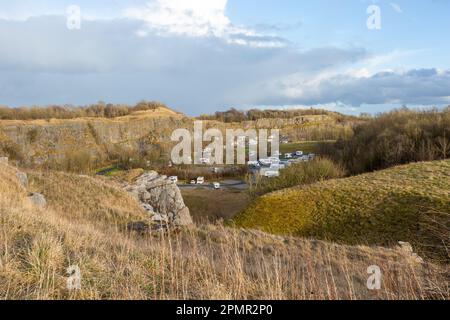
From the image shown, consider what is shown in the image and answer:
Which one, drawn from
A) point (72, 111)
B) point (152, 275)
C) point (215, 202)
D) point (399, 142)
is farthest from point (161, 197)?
point (72, 111)

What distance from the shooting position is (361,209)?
66.2ft

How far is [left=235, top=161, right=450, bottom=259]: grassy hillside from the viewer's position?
17859mm

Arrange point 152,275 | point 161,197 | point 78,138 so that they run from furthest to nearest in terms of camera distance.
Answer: point 78,138, point 161,197, point 152,275

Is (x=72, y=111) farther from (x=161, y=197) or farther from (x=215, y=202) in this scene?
(x=161, y=197)

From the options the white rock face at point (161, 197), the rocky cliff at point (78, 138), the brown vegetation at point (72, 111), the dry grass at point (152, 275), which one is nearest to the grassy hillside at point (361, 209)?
the white rock face at point (161, 197)

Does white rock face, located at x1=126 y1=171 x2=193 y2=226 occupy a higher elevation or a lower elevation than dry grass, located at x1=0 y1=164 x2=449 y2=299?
lower

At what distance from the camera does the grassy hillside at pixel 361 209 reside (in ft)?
58.6

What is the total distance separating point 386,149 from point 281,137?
7705 cm

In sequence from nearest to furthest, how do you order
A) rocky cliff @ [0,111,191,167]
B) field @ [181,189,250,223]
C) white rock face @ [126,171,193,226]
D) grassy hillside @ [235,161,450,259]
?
grassy hillside @ [235,161,450,259] < white rock face @ [126,171,193,226] < field @ [181,189,250,223] < rocky cliff @ [0,111,191,167]

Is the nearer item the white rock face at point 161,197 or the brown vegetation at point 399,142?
the white rock face at point 161,197

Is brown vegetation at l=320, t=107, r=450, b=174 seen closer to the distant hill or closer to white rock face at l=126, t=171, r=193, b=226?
the distant hill

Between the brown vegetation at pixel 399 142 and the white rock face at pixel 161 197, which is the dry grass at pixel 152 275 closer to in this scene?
the white rock face at pixel 161 197

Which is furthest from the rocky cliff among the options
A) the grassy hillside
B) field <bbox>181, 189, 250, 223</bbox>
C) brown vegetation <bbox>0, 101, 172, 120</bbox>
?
the grassy hillside
